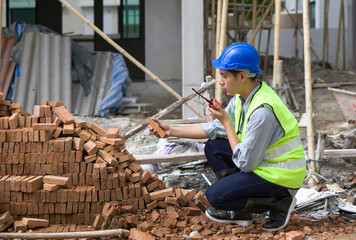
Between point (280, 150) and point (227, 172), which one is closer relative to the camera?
point (280, 150)

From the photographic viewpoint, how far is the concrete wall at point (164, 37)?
11.9 meters

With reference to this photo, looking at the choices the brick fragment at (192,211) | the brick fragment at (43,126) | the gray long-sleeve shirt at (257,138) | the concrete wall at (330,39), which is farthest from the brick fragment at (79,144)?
the concrete wall at (330,39)

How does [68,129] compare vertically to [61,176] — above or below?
above

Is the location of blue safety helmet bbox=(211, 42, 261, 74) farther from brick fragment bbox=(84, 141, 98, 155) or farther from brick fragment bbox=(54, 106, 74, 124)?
brick fragment bbox=(54, 106, 74, 124)

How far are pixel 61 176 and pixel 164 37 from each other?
837 centimetres

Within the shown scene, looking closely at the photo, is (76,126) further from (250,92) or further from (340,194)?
(340,194)

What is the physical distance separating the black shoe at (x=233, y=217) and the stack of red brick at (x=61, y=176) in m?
0.25

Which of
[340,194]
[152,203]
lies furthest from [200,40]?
[152,203]

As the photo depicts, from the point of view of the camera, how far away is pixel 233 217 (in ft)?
12.4

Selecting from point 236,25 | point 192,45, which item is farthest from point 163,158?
point 236,25

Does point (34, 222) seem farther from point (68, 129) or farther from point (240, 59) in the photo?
point (240, 59)

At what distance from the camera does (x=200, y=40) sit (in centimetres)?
926

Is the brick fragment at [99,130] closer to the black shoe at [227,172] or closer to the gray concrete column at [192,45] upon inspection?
the black shoe at [227,172]

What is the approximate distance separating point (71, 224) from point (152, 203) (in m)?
0.66
